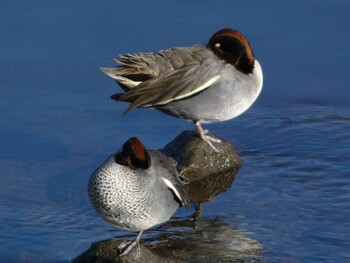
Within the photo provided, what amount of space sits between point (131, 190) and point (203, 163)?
6.67 ft

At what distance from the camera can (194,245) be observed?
750 centimetres

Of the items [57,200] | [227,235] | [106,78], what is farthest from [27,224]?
[106,78]

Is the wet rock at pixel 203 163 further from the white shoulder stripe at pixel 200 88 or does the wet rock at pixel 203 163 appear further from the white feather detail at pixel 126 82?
the white feather detail at pixel 126 82

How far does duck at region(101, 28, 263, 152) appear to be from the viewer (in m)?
8.61

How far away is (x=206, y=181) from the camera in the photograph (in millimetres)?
8812

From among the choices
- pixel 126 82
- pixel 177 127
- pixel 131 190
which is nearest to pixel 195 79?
pixel 126 82

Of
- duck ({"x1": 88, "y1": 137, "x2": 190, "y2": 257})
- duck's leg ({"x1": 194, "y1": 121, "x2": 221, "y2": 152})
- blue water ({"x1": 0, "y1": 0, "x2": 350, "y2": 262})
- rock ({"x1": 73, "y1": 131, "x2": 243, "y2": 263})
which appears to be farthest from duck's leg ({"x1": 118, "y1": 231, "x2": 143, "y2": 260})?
duck's leg ({"x1": 194, "y1": 121, "x2": 221, "y2": 152})

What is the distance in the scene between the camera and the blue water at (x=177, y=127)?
25.1 feet

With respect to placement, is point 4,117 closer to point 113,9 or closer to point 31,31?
point 31,31

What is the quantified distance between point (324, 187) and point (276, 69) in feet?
7.82

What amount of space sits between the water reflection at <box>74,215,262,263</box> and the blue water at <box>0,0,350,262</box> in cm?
2

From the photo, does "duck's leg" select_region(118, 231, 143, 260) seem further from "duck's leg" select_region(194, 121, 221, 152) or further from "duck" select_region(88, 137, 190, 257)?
"duck's leg" select_region(194, 121, 221, 152)

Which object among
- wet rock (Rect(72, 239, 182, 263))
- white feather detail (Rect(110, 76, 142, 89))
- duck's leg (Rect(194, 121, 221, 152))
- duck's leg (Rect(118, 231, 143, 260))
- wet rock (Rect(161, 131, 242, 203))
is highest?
white feather detail (Rect(110, 76, 142, 89))

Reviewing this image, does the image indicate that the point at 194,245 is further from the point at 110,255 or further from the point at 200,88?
the point at 200,88
